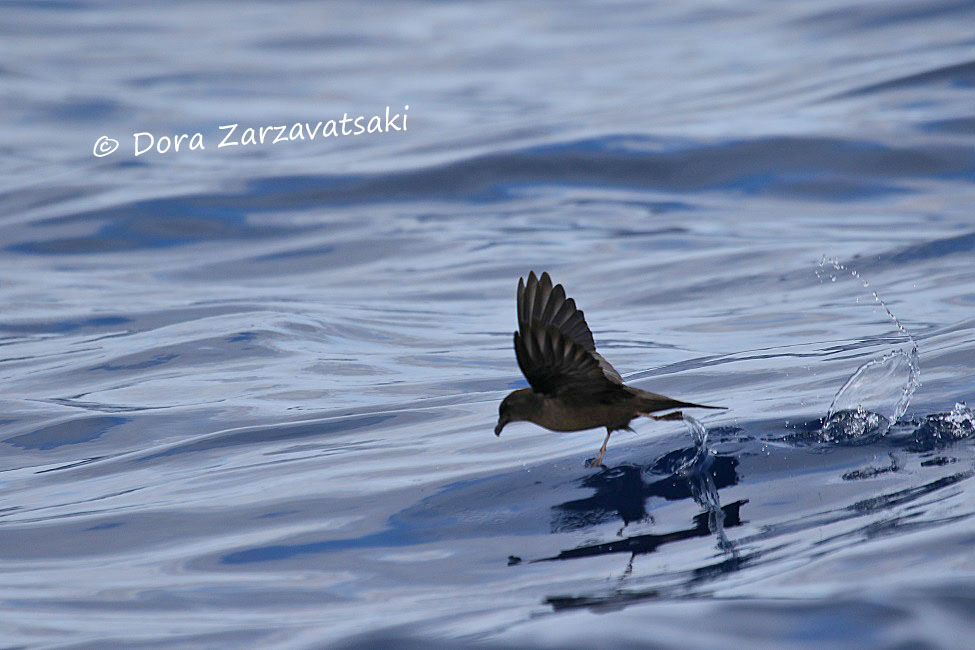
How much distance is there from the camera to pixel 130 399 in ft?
24.4

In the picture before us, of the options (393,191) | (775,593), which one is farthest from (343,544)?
(393,191)

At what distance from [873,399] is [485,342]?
3447 millimetres

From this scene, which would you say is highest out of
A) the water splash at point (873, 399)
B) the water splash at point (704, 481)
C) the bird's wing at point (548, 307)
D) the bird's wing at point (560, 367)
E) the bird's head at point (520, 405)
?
the bird's wing at point (548, 307)

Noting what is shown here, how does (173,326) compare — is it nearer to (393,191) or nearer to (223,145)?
(393,191)

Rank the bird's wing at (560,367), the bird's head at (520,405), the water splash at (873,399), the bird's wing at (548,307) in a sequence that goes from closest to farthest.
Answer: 1. the bird's wing at (560,367)
2. the bird's head at (520,405)
3. the bird's wing at (548,307)
4. the water splash at (873,399)

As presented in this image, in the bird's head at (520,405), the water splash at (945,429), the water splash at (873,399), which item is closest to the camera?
the bird's head at (520,405)

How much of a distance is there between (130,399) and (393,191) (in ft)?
21.7

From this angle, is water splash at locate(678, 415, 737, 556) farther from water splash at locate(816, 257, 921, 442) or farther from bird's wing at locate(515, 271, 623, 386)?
bird's wing at locate(515, 271, 623, 386)

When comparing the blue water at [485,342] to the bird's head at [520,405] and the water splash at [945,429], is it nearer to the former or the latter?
the water splash at [945,429]

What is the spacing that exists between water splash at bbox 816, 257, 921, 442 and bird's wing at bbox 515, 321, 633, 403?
1377 millimetres

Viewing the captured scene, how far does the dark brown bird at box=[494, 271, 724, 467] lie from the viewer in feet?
13.3

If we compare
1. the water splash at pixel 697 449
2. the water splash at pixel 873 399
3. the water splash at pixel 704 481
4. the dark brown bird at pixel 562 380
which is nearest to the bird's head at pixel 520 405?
the dark brown bird at pixel 562 380

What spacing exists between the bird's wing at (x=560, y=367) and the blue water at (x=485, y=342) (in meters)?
0.52

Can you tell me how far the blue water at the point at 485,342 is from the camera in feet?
13.3
